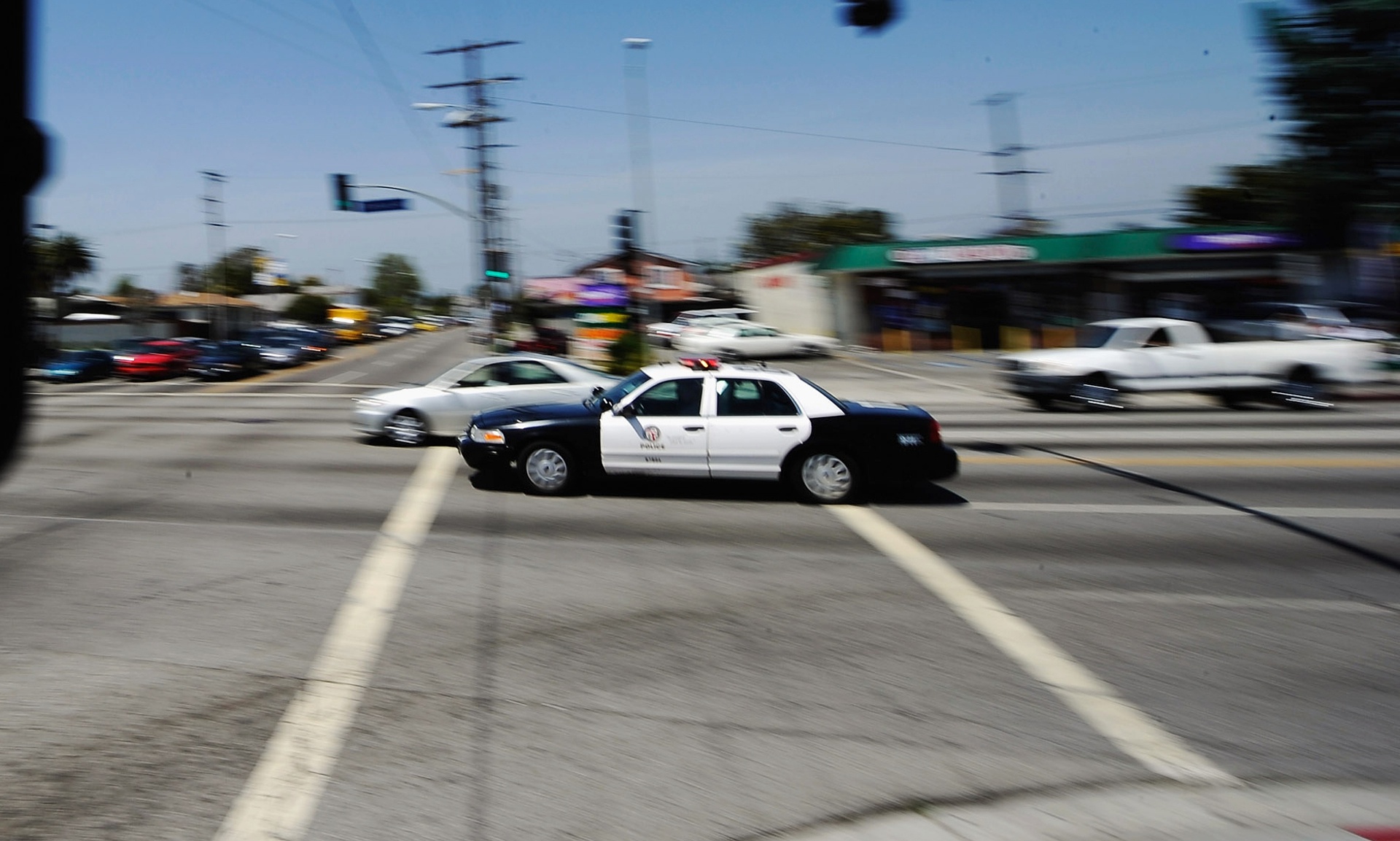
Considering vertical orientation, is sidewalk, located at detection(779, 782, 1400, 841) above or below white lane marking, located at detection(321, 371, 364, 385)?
below

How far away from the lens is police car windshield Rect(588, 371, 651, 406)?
1152 cm

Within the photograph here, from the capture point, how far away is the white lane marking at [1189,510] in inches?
415

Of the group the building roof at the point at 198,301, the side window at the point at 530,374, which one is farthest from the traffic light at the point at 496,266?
the building roof at the point at 198,301

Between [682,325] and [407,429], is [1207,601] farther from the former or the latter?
[682,325]

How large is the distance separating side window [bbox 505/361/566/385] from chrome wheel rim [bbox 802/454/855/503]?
5.64 metres

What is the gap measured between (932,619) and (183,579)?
214 inches

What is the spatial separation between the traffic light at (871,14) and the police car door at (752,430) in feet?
13.9

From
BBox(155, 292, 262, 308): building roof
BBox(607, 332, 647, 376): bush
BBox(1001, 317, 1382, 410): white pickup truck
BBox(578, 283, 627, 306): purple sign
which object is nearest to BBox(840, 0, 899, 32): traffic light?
BBox(1001, 317, 1382, 410): white pickup truck

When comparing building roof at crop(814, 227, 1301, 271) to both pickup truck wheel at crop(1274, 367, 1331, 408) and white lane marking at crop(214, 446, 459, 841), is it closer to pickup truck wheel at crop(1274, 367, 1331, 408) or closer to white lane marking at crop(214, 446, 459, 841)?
pickup truck wheel at crop(1274, 367, 1331, 408)

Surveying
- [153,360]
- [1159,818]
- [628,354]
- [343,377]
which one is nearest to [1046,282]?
[628,354]

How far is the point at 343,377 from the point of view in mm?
38531

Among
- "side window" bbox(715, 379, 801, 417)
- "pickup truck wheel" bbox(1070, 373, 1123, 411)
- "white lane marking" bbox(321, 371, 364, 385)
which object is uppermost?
"white lane marking" bbox(321, 371, 364, 385)

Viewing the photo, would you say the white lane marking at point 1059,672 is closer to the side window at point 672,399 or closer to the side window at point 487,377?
the side window at point 672,399

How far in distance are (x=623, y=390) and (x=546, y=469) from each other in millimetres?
1190
